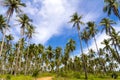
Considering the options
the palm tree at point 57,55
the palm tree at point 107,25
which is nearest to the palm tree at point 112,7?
the palm tree at point 107,25

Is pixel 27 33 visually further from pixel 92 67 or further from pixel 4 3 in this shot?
pixel 92 67

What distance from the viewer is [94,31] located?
63.8 meters

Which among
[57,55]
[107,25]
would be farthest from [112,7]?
[57,55]

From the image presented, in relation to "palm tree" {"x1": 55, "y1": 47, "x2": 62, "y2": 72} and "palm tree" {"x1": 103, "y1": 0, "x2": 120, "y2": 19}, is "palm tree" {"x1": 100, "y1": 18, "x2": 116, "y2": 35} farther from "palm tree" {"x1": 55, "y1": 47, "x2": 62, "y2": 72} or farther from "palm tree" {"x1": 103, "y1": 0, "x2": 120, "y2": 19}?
"palm tree" {"x1": 55, "y1": 47, "x2": 62, "y2": 72}

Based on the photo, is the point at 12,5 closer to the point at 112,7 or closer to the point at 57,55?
the point at 112,7

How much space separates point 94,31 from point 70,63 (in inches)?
2103

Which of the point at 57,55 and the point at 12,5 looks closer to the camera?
the point at 12,5

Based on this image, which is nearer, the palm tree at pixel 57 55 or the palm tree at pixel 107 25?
the palm tree at pixel 107 25

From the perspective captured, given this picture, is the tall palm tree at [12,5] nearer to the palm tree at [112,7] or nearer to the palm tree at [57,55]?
the palm tree at [112,7]

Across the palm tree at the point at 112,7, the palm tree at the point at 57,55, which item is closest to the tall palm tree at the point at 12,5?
the palm tree at the point at 112,7

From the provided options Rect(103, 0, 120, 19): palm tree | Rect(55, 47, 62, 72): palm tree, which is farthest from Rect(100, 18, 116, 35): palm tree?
Rect(55, 47, 62, 72): palm tree

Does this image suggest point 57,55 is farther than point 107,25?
Yes

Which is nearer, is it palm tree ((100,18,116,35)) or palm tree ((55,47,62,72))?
palm tree ((100,18,116,35))

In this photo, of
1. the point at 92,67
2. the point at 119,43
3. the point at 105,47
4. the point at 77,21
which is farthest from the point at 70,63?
the point at 77,21
